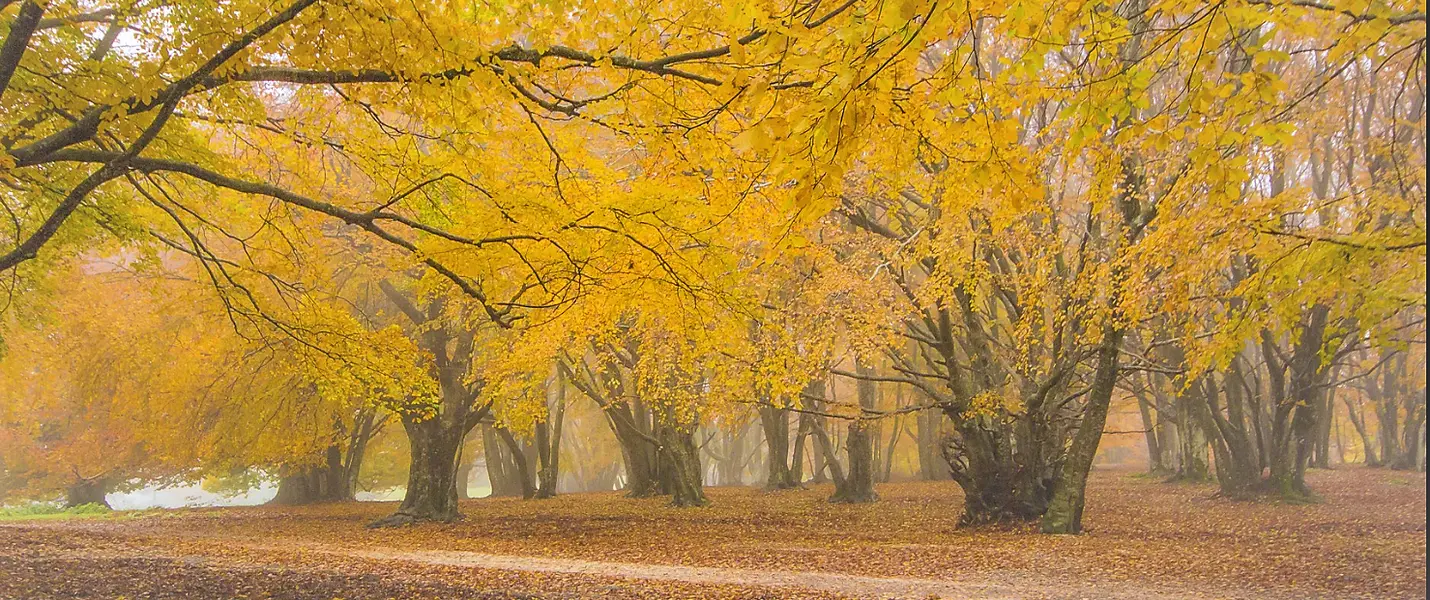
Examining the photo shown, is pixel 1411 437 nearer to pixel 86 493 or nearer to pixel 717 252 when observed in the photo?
pixel 717 252

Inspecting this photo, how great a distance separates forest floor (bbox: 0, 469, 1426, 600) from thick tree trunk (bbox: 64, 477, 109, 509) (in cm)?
1223

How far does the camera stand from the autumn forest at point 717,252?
3.99m

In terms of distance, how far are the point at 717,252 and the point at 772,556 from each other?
15.9 ft

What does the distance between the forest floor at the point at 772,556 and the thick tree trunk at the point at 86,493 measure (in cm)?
1223

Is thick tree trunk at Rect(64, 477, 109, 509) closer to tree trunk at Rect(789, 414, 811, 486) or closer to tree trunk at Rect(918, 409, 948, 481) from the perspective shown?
tree trunk at Rect(789, 414, 811, 486)

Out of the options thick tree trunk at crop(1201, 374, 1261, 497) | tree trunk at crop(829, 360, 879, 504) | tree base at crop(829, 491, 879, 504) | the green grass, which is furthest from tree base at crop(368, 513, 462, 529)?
thick tree trunk at crop(1201, 374, 1261, 497)

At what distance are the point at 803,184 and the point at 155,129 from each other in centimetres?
421

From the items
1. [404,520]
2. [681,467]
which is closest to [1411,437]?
[681,467]

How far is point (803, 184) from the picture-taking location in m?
2.76

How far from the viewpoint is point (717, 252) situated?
6363 mm

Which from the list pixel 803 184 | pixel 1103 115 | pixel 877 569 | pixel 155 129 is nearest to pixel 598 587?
pixel 877 569

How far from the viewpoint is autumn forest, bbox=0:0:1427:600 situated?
399 centimetres

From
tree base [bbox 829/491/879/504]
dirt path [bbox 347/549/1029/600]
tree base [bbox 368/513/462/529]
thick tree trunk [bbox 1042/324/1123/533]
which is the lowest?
tree base [bbox 829/491/879/504]

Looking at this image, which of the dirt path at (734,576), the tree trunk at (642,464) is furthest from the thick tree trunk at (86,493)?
the dirt path at (734,576)
